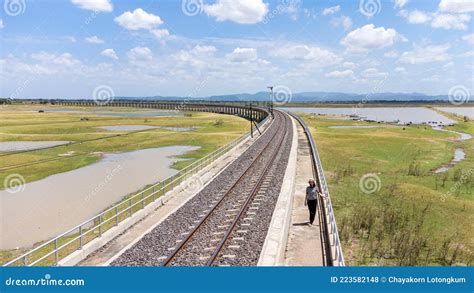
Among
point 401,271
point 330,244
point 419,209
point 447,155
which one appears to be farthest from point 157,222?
point 447,155

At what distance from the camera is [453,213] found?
21.9m

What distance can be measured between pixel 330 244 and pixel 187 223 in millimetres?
6320

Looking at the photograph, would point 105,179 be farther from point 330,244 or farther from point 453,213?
point 453,213

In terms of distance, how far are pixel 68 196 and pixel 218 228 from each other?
48.4 feet

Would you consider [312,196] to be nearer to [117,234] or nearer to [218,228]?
[218,228]

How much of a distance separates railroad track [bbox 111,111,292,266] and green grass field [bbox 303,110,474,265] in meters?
4.24

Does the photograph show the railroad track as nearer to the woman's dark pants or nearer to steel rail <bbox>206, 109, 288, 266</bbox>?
steel rail <bbox>206, 109, 288, 266</bbox>

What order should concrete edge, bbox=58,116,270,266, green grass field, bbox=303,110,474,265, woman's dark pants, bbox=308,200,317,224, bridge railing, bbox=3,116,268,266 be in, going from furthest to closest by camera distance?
1. green grass field, bbox=303,110,474,265
2. woman's dark pants, bbox=308,200,317,224
3. concrete edge, bbox=58,116,270,266
4. bridge railing, bbox=3,116,268,266

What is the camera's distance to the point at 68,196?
26031 mm

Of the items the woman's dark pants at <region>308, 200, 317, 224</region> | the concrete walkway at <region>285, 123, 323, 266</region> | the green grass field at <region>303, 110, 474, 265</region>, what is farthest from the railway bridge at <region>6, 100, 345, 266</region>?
Answer: the green grass field at <region>303, 110, 474, 265</region>

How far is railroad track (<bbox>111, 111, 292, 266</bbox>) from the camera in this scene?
13.0 metres

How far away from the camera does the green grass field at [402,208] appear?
16547 mm

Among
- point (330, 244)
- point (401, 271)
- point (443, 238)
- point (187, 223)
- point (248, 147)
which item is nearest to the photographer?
point (401, 271)

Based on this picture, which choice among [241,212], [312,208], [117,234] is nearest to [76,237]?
[117,234]
